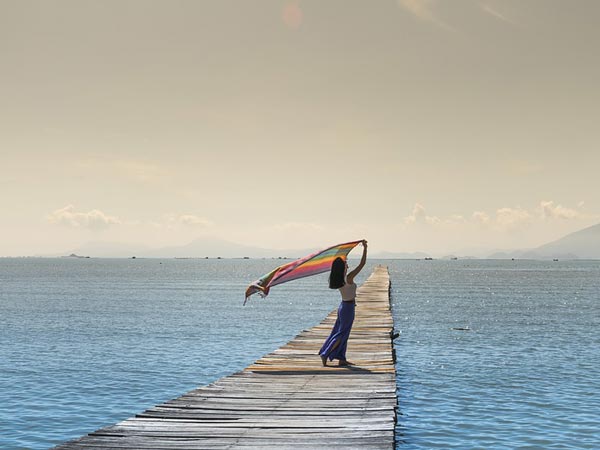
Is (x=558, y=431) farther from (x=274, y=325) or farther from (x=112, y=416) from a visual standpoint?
(x=274, y=325)

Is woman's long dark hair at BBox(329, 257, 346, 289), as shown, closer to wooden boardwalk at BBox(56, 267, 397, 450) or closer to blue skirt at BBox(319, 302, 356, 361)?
blue skirt at BBox(319, 302, 356, 361)

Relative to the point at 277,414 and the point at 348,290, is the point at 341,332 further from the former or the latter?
the point at 277,414

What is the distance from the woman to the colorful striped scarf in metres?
0.64

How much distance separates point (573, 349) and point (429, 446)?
17326 millimetres

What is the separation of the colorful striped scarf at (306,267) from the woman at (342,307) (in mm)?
641

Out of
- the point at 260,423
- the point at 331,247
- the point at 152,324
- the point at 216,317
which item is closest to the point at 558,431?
the point at 331,247

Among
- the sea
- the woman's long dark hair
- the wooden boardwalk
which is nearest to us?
the wooden boardwalk

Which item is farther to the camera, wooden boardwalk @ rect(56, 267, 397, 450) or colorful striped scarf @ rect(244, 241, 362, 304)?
colorful striped scarf @ rect(244, 241, 362, 304)

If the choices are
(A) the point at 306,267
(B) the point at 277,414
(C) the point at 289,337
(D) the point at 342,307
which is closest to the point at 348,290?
(D) the point at 342,307

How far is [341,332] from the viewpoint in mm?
15961

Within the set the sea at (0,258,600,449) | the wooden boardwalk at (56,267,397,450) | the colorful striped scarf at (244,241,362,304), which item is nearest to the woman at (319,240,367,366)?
the wooden boardwalk at (56,267,397,450)

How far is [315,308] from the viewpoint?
54.9 meters

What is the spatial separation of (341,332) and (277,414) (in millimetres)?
5009

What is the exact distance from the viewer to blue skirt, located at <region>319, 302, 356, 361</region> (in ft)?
51.4
